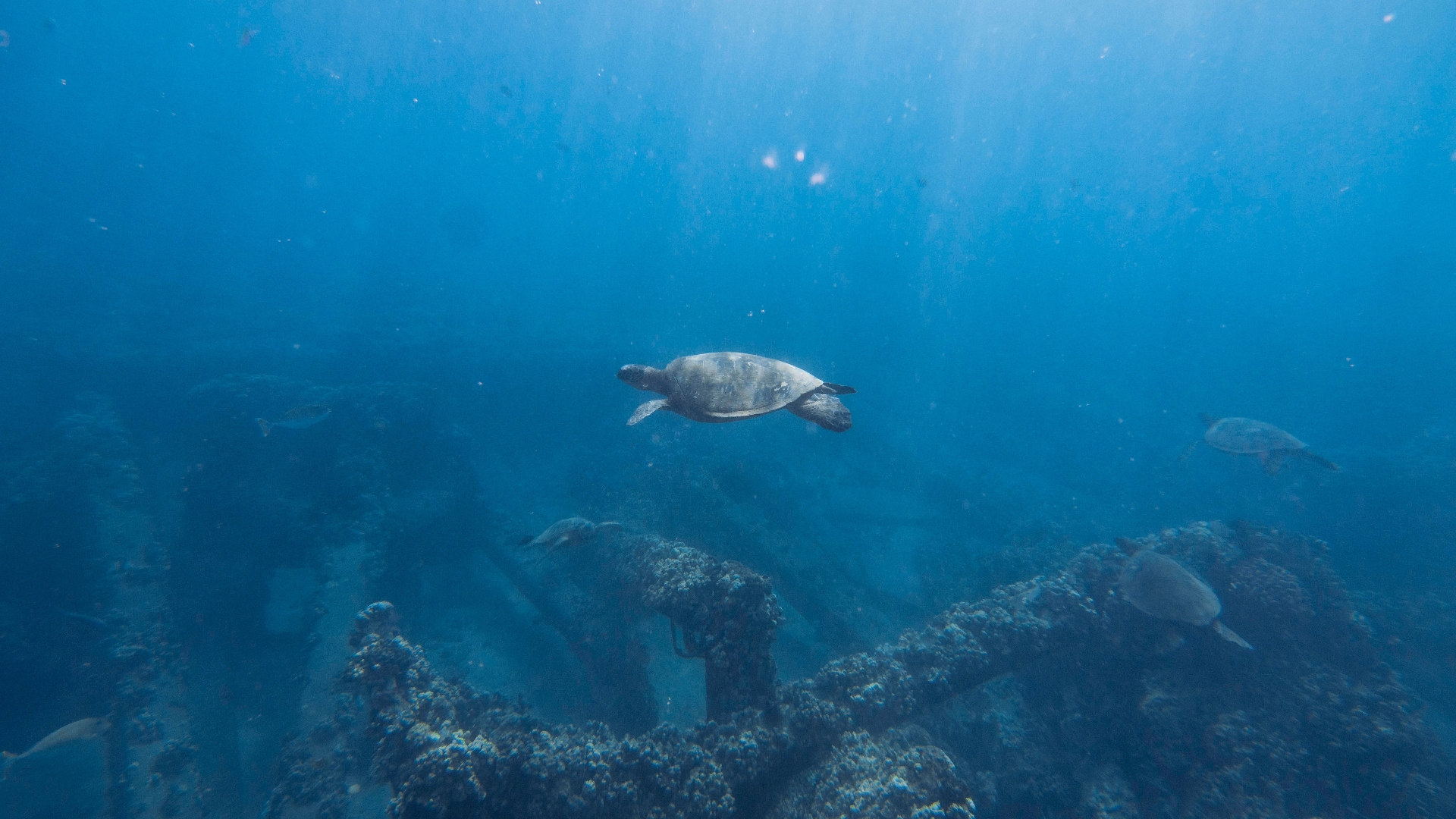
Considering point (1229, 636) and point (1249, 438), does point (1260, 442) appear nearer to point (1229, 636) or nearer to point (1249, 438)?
point (1249, 438)

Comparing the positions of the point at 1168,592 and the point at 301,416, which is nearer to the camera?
the point at 1168,592

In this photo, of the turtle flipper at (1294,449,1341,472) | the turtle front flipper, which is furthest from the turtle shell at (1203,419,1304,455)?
the turtle front flipper

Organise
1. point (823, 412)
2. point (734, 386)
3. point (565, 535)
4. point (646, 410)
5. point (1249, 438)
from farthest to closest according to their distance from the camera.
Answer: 1. point (1249, 438)
2. point (565, 535)
3. point (646, 410)
4. point (734, 386)
5. point (823, 412)

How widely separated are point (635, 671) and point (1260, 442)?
14244mm

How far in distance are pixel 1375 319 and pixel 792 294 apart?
6713 cm

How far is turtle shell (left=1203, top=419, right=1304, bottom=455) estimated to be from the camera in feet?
32.9

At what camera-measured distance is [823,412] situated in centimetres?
571

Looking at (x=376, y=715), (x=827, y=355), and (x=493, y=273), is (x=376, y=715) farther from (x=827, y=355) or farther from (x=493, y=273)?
(x=493, y=273)

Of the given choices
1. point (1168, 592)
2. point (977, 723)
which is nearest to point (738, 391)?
point (977, 723)

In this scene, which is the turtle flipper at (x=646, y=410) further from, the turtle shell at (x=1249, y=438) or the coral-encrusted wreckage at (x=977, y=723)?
the turtle shell at (x=1249, y=438)

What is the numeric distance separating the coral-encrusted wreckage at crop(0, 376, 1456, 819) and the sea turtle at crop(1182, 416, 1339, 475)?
98.0 inches

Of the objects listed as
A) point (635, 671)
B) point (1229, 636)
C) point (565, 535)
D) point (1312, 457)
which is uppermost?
point (1312, 457)

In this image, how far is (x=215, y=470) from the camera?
38.6 feet

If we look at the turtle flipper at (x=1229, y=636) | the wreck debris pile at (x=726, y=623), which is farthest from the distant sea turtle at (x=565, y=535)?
the turtle flipper at (x=1229, y=636)
